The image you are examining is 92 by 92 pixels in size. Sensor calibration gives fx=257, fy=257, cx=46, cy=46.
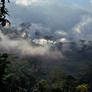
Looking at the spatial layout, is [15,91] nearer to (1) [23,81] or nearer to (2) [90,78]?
(1) [23,81]

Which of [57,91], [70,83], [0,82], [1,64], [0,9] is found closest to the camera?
[0,9]

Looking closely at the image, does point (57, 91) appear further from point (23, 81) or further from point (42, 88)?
point (23, 81)

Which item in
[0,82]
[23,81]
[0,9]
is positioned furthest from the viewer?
[23,81]

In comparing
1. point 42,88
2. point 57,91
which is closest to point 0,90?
point 57,91

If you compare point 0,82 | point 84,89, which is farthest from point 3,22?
point 84,89

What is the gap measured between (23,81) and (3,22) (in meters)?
129

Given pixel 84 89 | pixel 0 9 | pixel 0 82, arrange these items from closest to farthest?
pixel 0 9 < pixel 0 82 < pixel 84 89

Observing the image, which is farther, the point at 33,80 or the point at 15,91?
the point at 33,80

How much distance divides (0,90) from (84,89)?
83394 millimetres

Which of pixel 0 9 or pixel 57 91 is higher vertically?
pixel 0 9

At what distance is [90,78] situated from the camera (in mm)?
199625

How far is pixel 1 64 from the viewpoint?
4619 centimetres

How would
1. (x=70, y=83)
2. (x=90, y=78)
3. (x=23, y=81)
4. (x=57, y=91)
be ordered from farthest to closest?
(x=90, y=78), (x=23, y=81), (x=70, y=83), (x=57, y=91)

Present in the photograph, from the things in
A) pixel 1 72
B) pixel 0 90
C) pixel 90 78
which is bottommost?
pixel 90 78
